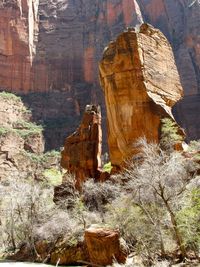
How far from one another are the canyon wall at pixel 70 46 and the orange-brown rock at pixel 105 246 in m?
53.1

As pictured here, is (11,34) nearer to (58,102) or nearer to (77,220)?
(58,102)

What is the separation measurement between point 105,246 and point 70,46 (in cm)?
7262

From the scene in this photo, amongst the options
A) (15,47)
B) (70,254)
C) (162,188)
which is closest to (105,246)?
(162,188)

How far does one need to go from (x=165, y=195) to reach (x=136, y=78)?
12029mm

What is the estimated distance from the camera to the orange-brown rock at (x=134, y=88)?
27594 millimetres

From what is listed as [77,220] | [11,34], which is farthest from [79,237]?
[11,34]

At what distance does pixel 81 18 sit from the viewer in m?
91.0

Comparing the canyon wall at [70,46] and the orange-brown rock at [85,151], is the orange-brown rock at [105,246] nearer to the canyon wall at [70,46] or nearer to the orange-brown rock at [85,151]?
the orange-brown rock at [85,151]

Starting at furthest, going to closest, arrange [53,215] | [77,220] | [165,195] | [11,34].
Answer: [11,34] < [53,215] < [77,220] < [165,195]

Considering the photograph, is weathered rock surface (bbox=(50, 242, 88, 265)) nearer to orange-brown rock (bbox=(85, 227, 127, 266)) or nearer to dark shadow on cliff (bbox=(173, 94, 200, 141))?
orange-brown rock (bbox=(85, 227, 127, 266))

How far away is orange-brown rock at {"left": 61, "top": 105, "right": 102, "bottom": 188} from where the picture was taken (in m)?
32.1

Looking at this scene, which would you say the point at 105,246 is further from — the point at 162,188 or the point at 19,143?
the point at 19,143

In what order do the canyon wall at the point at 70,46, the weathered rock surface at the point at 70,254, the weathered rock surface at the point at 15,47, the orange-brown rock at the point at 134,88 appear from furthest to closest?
the weathered rock surface at the point at 15,47
the canyon wall at the point at 70,46
the orange-brown rock at the point at 134,88
the weathered rock surface at the point at 70,254

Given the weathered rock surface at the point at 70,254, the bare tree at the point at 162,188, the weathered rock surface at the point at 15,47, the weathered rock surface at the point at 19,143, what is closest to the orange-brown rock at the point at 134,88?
the weathered rock surface at the point at 70,254
